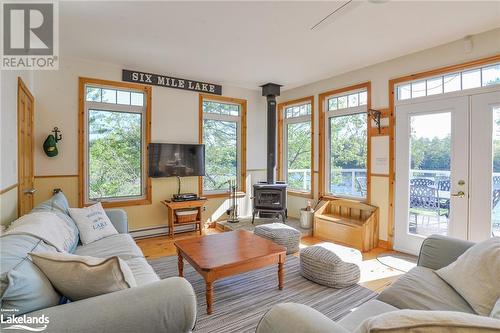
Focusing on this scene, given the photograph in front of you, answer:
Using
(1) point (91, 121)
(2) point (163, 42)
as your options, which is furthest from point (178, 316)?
(1) point (91, 121)

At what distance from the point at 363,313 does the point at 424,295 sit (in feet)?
1.36

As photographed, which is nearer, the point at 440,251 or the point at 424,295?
the point at 424,295

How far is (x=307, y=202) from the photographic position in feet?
16.2

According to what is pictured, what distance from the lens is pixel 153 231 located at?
4289 millimetres

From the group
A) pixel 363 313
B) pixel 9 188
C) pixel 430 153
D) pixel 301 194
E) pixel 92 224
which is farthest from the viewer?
pixel 301 194

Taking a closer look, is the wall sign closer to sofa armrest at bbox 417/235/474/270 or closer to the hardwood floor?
the hardwood floor

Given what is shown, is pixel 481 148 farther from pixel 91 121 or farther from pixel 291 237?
pixel 91 121

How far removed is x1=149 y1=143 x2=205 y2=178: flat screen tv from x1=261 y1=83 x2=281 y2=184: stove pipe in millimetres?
1325

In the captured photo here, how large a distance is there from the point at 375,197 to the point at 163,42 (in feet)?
12.0

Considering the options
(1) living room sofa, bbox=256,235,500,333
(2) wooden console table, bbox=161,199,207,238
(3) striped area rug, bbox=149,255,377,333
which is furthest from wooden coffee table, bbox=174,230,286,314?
(2) wooden console table, bbox=161,199,207,238

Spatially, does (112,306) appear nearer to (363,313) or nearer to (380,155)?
(363,313)

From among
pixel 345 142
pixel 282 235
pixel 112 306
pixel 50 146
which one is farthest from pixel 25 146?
pixel 345 142

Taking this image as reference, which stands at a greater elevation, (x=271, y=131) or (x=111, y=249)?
(x=271, y=131)

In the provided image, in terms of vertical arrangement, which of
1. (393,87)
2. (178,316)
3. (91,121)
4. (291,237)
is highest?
(393,87)
